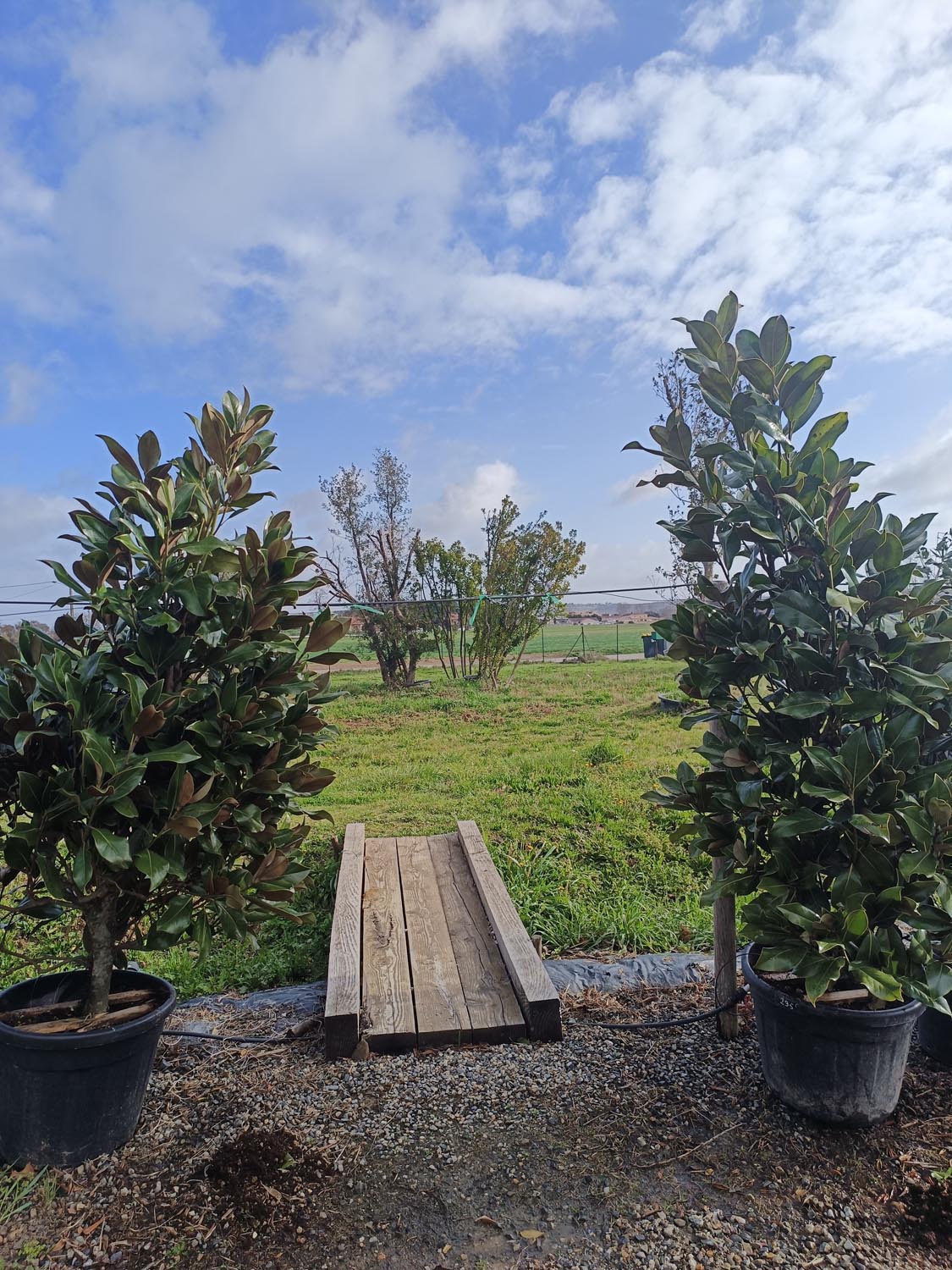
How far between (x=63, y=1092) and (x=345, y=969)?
1058 mm

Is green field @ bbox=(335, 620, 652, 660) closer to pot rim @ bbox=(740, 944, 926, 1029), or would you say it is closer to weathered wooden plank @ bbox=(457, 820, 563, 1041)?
weathered wooden plank @ bbox=(457, 820, 563, 1041)

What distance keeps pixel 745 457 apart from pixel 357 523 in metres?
11.2

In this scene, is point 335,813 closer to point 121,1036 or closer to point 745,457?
point 121,1036

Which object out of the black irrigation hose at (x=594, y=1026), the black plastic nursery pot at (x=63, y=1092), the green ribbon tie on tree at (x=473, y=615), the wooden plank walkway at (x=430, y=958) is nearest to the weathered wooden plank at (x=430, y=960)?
the wooden plank walkway at (x=430, y=958)

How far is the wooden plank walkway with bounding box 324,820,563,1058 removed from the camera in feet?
8.59

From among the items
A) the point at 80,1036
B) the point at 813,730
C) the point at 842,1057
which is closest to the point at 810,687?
the point at 813,730

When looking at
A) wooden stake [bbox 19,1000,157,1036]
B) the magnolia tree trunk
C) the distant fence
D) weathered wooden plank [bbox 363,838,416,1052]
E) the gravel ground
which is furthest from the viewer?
the distant fence

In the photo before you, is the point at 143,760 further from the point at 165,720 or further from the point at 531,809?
the point at 531,809

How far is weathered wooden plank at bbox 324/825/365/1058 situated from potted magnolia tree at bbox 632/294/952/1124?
1.26 m

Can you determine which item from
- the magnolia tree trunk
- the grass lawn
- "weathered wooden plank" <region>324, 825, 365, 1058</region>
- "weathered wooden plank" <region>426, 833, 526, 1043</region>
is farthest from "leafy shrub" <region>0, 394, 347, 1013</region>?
"weathered wooden plank" <region>426, 833, 526, 1043</region>

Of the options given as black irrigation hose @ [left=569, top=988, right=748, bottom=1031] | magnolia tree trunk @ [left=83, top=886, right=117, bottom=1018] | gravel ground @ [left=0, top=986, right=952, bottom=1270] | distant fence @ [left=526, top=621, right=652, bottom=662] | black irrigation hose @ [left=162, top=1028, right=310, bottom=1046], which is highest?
distant fence @ [left=526, top=621, right=652, bottom=662]

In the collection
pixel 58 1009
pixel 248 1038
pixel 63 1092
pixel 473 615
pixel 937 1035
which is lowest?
pixel 248 1038

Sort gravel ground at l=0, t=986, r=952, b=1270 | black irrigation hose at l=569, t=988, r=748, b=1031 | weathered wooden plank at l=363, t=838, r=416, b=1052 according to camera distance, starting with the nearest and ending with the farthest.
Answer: gravel ground at l=0, t=986, r=952, b=1270
weathered wooden plank at l=363, t=838, r=416, b=1052
black irrigation hose at l=569, t=988, r=748, b=1031

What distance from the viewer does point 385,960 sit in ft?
10.3
